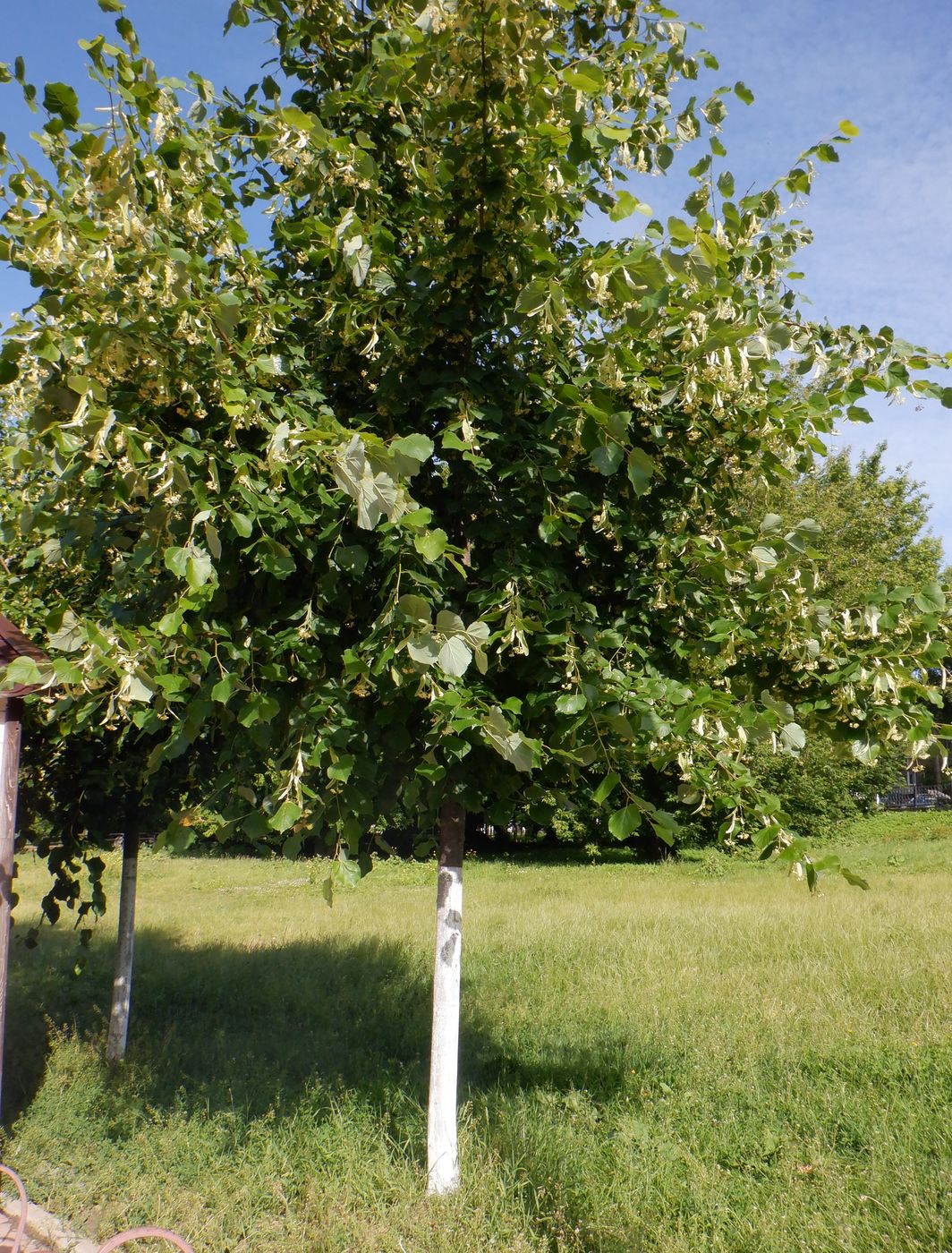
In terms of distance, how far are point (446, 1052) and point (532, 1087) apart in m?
1.97

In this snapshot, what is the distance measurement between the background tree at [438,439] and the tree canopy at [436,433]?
2cm

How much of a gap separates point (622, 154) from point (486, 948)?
764 cm

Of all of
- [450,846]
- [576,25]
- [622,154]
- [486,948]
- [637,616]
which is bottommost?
[486,948]

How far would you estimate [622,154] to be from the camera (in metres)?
3.39

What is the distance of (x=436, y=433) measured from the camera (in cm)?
356

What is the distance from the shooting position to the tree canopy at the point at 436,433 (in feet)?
8.02

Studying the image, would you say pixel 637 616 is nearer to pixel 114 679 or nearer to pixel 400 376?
pixel 400 376

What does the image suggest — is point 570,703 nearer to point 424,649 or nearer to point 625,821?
point 625,821

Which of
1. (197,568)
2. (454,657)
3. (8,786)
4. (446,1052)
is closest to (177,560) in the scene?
(197,568)

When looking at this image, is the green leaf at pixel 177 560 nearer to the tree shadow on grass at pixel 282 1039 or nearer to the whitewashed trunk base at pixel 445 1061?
the whitewashed trunk base at pixel 445 1061

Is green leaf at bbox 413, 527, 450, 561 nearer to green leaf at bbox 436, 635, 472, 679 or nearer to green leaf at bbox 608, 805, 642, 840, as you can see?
green leaf at bbox 436, 635, 472, 679

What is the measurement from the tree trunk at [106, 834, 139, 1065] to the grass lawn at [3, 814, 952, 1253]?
138 millimetres

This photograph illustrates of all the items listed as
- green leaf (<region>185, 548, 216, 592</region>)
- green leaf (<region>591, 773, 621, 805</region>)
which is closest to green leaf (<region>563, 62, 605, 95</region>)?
green leaf (<region>185, 548, 216, 592</region>)

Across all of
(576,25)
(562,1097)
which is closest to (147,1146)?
(562,1097)
